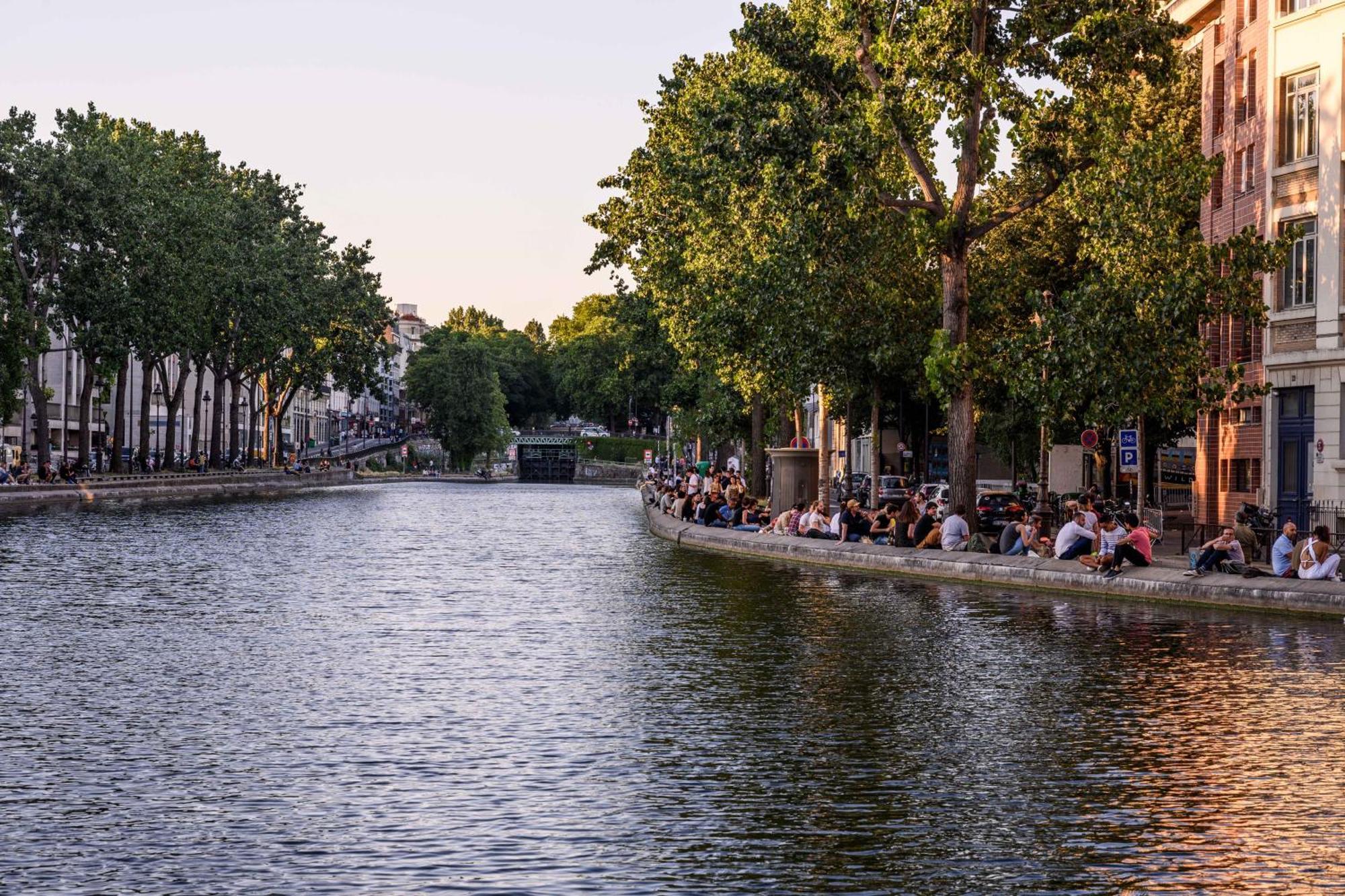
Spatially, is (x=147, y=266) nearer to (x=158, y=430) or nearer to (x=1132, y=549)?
(x=158, y=430)

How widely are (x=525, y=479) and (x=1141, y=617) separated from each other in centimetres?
15008

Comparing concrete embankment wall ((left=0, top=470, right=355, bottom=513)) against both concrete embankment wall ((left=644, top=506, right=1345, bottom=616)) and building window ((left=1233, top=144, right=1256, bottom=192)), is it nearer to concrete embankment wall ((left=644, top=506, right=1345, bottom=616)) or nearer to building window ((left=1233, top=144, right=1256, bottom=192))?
concrete embankment wall ((left=644, top=506, right=1345, bottom=616))

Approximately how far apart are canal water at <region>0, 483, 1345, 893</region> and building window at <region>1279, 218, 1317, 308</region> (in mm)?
16338

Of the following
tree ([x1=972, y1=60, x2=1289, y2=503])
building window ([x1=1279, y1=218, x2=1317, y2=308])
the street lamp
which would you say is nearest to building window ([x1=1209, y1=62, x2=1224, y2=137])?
tree ([x1=972, y1=60, x2=1289, y2=503])

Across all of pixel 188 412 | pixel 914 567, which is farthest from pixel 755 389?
pixel 188 412

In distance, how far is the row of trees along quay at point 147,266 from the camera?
71.1m

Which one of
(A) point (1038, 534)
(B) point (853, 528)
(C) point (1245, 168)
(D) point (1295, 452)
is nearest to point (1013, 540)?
(A) point (1038, 534)

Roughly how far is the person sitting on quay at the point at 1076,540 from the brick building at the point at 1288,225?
9.08 metres

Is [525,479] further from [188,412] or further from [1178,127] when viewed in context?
[1178,127]

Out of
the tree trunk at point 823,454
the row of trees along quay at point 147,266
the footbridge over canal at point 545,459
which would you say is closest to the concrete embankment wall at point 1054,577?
the tree trunk at point 823,454

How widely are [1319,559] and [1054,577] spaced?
167 inches

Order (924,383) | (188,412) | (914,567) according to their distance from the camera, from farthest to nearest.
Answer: (188,412)
(924,383)
(914,567)

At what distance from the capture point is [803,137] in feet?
126

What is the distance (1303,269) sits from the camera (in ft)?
128
